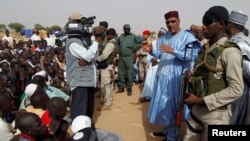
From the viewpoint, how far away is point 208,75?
9.27 feet

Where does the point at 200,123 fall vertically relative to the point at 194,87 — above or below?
below

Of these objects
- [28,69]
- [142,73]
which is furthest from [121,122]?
[142,73]

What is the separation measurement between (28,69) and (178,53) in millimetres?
4114

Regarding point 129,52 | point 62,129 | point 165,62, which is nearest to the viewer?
point 62,129

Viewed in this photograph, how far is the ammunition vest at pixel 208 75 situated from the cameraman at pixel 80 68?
2175 mm

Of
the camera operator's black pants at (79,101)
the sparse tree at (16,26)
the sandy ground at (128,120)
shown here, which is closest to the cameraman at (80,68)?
the camera operator's black pants at (79,101)

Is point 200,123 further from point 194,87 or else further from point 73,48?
point 73,48

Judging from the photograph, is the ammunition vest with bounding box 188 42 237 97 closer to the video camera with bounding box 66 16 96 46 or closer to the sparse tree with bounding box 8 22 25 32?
the video camera with bounding box 66 16 96 46

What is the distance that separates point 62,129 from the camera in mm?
3438

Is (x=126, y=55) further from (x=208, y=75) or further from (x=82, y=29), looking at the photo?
(x=208, y=75)

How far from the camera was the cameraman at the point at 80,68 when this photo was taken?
4.78 m

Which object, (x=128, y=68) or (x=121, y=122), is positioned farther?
(x=128, y=68)

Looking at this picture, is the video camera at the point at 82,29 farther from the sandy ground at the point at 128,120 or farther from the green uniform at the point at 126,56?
the green uniform at the point at 126,56

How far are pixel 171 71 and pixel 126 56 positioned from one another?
4.59m
